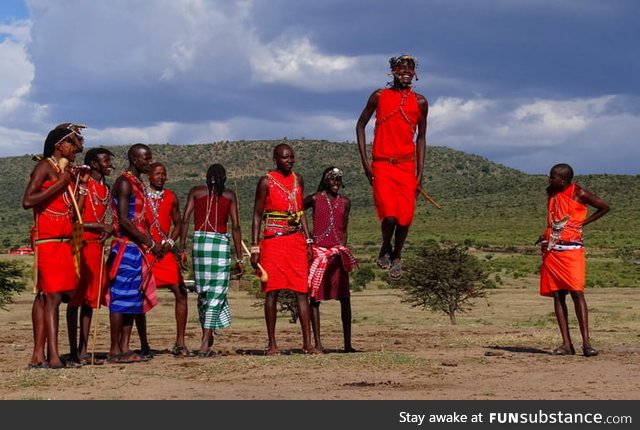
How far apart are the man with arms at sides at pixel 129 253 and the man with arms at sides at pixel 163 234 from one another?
11 centimetres

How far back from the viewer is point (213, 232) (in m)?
11.6

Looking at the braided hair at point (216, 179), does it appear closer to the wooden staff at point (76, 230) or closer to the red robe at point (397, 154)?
the wooden staff at point (76, 230)

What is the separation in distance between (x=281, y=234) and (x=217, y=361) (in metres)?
1.90

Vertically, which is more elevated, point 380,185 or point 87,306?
point 380,185

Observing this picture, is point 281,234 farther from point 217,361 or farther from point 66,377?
point 66,377

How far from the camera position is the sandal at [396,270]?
1097cm

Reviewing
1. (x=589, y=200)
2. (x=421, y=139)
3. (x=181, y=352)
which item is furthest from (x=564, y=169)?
(x=181, y=352)

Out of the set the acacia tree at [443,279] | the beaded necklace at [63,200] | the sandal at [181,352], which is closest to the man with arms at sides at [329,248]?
the sandal at [181,352]

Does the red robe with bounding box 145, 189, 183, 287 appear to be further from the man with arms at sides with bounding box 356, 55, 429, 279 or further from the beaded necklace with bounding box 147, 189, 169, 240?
the man with arms at sides with bounding box 356, 55, 429, 279
